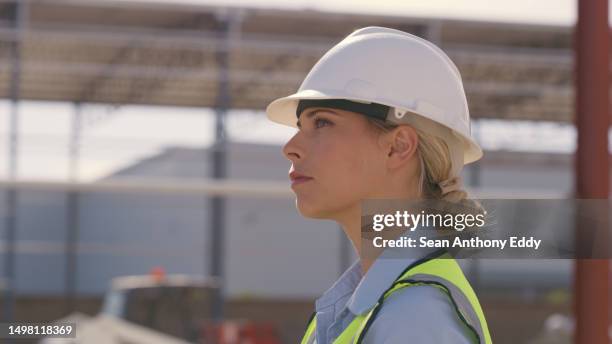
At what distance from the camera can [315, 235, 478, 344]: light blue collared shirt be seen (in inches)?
57.6

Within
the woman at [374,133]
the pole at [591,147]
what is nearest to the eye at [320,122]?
the woman at [374,133]

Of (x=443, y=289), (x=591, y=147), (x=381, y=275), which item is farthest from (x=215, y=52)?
(x=443, y=289)

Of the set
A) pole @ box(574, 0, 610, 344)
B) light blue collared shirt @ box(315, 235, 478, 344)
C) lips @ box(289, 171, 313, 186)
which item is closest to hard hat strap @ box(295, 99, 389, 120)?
lips @ box(289, 171, 313, 186)

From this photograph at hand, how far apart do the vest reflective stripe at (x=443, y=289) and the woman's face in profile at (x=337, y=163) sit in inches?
7.3

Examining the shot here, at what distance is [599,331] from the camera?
1940 millimetres

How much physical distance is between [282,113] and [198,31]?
689 inches

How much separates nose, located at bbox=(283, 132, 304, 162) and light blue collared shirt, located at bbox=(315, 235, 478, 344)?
8.1 inches

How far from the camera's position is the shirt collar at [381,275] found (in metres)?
1.62

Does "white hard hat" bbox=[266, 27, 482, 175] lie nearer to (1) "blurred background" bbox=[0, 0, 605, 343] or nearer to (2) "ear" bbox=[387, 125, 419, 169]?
(2) "ear" bbox=[387, 125, 419, 169]

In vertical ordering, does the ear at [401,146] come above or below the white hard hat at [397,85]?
below

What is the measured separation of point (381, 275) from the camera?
164cm

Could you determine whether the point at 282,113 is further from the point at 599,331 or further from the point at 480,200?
the point at 599,331

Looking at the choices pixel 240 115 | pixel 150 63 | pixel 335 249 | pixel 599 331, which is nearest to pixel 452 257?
pixel 599 331

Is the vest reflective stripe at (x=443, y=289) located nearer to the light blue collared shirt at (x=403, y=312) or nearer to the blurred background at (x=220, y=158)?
the light blue collared shirt at (x=403, y=312)
